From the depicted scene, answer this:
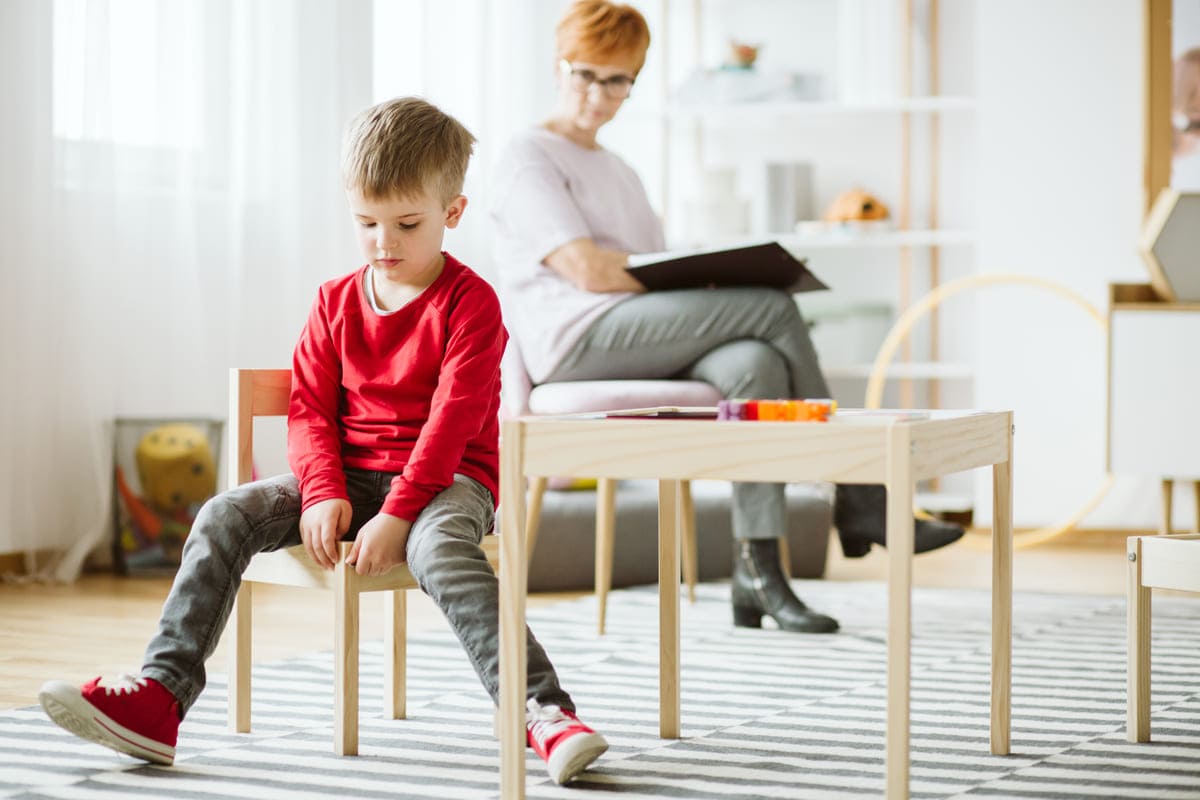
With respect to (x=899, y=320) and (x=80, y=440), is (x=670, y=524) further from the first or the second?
(x=899, y=320)

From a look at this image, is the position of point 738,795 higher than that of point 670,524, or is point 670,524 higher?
point 670,524

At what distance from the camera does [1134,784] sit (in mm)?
1368

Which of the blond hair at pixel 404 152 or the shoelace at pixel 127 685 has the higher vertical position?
the blond hair at pixel 404 152

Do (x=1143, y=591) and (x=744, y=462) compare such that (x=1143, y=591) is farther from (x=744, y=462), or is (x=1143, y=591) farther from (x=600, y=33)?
(x=600, y=33)

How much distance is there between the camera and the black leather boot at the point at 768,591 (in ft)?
7.47

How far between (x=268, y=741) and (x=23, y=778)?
0.85ft

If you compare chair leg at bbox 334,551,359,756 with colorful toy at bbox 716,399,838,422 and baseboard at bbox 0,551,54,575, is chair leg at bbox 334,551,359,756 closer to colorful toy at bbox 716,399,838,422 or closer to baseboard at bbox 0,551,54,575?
colorful toy at bbox 716,399,838,422

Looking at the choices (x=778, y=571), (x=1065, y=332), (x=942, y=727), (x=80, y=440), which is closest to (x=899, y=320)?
(x=1065, y=332)

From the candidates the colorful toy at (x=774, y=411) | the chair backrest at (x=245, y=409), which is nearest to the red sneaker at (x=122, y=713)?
the chair backrest at (x=245, y=409)

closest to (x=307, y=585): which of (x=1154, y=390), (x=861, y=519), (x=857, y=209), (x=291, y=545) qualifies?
(x=291, y=545)

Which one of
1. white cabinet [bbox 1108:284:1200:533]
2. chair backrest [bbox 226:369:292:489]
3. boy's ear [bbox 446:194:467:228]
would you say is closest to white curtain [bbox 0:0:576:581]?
chair backrest [bbox 226:369:292:489]

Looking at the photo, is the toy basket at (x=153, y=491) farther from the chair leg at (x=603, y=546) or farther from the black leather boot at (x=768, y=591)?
the black leather boot at (x=768, y=591)

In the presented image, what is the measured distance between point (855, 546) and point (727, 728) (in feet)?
2.45

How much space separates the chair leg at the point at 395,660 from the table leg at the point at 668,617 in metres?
0.31
